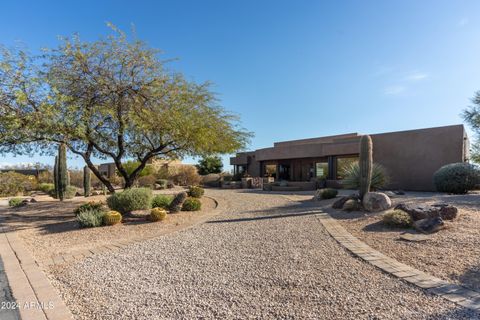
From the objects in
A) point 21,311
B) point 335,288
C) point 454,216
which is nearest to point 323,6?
point 454,216

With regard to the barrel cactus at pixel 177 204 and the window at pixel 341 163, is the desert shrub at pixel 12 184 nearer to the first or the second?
the barrel cactus at pixel 177 204

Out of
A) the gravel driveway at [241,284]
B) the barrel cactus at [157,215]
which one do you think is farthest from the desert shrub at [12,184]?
the gravel driveway at [241,284]

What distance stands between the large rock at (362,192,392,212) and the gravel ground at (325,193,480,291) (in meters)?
0.75

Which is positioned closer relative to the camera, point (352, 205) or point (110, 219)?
point (110, 219)

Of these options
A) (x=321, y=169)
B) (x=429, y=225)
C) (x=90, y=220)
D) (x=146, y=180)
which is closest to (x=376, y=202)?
(x=429, y=225)

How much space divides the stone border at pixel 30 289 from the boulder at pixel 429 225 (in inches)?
259

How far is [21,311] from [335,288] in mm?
3816

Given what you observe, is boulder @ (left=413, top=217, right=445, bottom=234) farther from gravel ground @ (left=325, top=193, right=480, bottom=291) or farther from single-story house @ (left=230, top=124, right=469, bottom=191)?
single-story house @ (left=230, top=124, right=469, bottom=191)

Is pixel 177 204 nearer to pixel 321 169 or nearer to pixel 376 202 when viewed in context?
pixel 376 202

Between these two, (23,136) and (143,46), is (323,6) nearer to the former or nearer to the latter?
(143,46)

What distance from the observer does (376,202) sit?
8.30 meters

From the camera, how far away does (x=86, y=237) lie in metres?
7.20

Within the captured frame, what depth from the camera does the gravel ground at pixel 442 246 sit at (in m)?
3.97

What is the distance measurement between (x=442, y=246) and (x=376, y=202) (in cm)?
328
